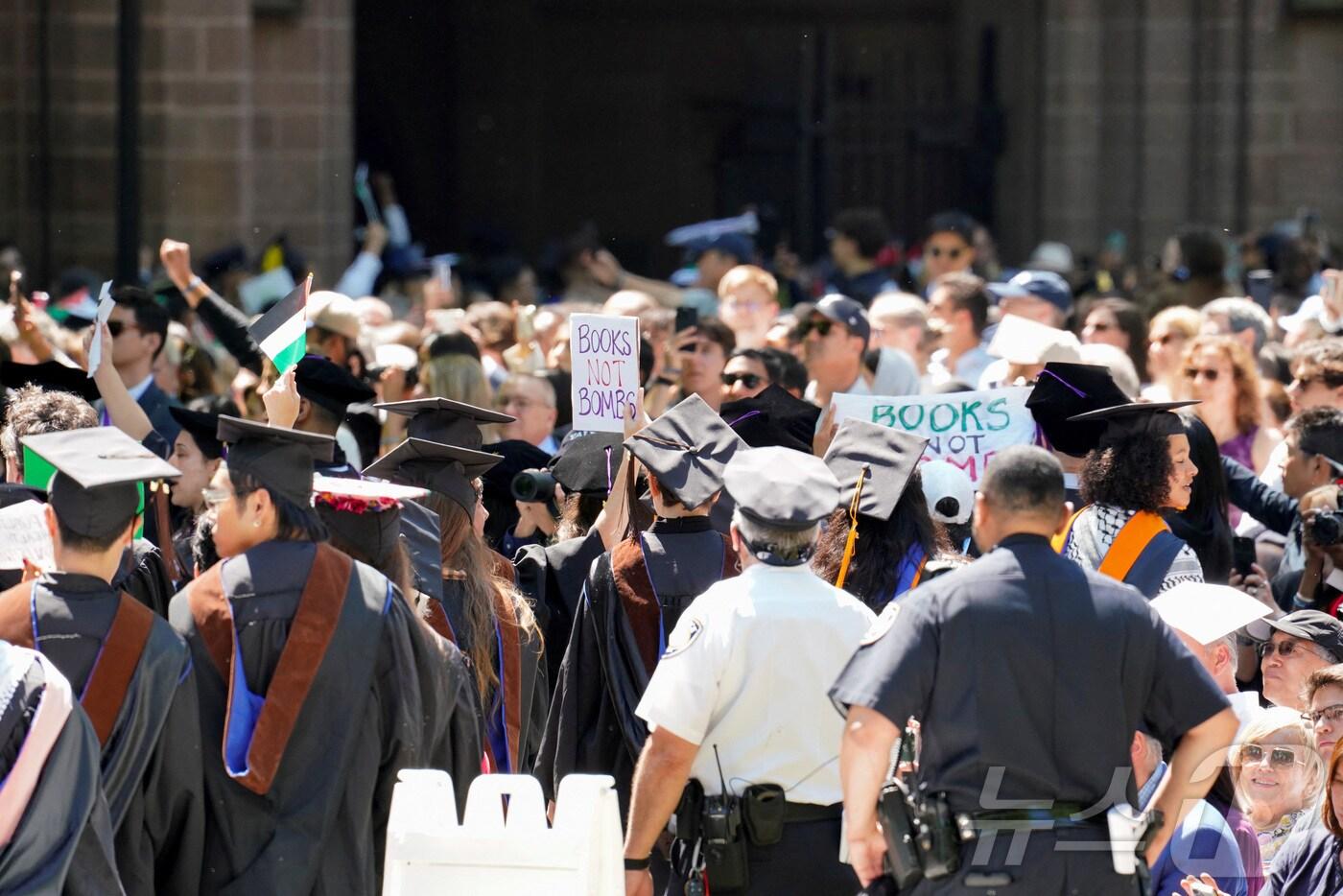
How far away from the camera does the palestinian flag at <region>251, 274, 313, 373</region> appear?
6793mm

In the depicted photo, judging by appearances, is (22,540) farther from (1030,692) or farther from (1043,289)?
(1043,289)

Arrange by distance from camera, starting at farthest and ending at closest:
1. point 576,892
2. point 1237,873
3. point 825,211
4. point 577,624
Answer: point 825,211 < point 577,624 < point 1237,873 < point 576,892

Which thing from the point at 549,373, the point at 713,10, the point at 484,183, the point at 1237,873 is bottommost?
the point at 1237,873

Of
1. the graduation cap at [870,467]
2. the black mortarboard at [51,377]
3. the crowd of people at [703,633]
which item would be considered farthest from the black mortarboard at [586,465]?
the black mortarboard at [51,377]

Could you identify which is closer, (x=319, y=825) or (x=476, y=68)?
(x=319, y=825)

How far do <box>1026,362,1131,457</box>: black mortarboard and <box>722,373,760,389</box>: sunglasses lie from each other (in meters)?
1.55

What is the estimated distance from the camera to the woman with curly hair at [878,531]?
5.53m

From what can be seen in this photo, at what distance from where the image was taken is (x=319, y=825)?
4754mm

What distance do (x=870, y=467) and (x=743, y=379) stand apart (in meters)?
2.41

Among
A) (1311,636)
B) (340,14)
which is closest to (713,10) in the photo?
(340,14)

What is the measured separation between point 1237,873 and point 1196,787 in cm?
51

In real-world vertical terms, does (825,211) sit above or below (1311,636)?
above

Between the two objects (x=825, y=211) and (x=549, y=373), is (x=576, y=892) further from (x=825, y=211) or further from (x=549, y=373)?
(x=825, y=211)

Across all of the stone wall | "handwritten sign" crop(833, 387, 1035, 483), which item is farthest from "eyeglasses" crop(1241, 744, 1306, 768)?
the stone wall
